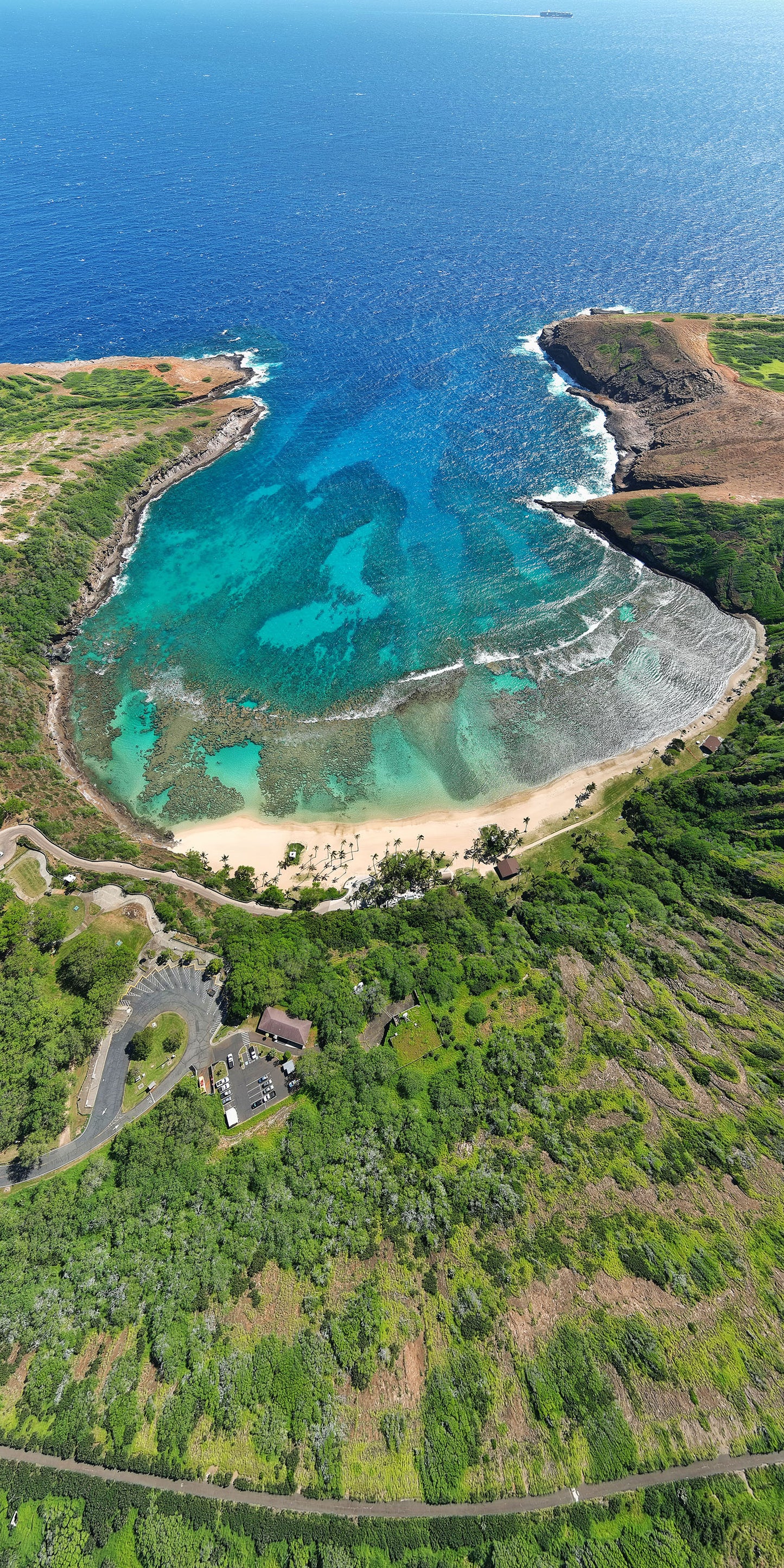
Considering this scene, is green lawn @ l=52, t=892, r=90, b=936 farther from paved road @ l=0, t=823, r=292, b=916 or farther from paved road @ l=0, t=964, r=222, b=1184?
paved road @ l=0, t=964, r=222, b=1184

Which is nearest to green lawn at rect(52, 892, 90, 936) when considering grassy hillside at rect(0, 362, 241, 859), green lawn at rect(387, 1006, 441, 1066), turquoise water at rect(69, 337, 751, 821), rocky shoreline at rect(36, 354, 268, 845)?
grassy hillside at rect(0, 362, 241, 859)

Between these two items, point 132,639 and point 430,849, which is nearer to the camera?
point 430,849

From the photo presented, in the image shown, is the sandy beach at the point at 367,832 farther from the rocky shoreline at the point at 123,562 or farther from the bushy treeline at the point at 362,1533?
the bushy treeline at the point at 362,1533

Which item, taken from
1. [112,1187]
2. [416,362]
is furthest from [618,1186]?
[416,362]

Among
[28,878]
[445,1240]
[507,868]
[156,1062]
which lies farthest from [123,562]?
[445,1240]

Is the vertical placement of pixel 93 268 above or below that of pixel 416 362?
above

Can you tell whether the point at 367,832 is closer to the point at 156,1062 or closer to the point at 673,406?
the point at 156,1062

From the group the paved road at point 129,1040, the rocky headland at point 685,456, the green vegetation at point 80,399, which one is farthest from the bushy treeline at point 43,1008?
the rocky headland at point 685,456

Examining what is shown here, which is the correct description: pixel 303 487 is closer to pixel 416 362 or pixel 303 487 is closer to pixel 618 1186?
pixel 416 362
